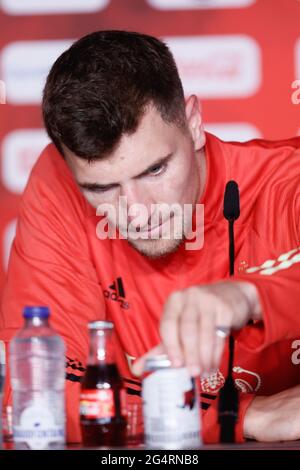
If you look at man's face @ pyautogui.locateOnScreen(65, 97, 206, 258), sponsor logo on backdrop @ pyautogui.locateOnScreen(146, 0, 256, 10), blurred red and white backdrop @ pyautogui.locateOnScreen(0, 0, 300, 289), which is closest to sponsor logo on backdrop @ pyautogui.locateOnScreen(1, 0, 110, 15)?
blurred red and white backdrop @ pyautogui.locateOnScreen(0, 0, 300, 289)

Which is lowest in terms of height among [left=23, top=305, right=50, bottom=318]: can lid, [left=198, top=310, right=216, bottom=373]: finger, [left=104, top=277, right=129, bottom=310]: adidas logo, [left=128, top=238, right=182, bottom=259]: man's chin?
[left=198, top=310, right=216, bottom=373]: finger

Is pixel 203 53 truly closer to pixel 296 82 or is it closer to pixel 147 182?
pixel 296 82

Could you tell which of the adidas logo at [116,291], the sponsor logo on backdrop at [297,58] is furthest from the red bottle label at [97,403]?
the sponsor logo on backdrop at [297,58]

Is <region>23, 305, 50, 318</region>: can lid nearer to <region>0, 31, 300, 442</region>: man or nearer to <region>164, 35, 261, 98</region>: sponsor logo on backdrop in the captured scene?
<region>0, 31, 300, 442</region>: man

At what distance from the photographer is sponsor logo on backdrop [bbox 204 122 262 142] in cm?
244

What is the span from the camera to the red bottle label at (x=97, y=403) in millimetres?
1270

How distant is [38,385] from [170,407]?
0.33m

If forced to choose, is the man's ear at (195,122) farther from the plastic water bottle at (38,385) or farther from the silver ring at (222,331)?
the silver ring at (222,331)

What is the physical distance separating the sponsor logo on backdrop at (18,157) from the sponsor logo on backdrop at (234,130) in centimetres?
45

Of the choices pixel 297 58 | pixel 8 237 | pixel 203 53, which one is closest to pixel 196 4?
pixel 203 53

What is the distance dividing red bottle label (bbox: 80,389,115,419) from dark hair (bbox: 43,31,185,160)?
509mm

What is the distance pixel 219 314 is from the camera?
117 centimetres
